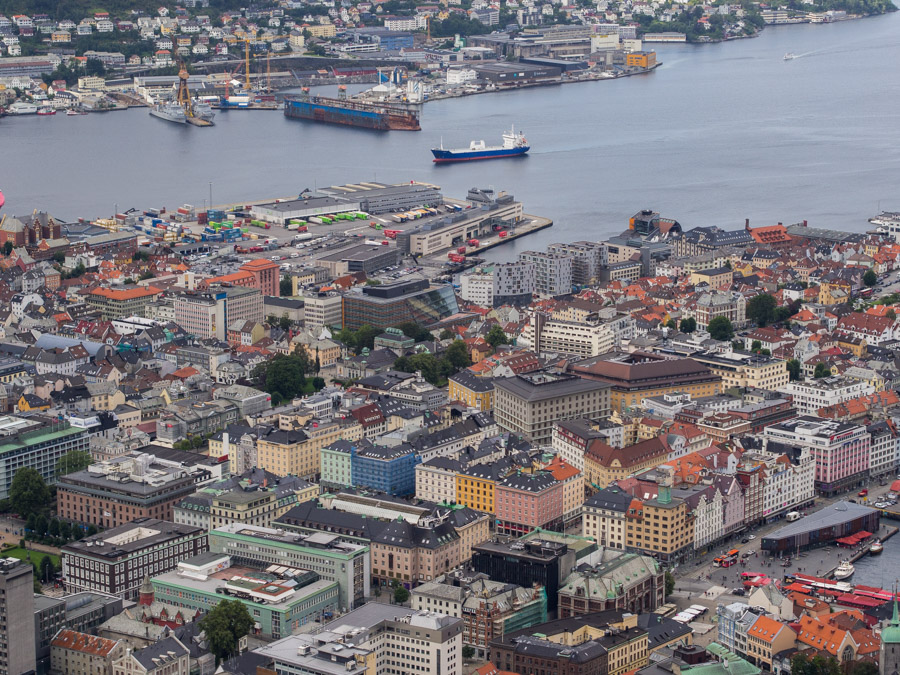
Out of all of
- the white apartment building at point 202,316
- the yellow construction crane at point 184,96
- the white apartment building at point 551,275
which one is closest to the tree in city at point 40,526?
the white apartment building at point 202,316

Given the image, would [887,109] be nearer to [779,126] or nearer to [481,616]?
[779,126]

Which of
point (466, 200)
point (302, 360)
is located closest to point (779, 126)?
point (466, 200)

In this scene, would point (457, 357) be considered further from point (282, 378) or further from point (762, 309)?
point (762, 309)

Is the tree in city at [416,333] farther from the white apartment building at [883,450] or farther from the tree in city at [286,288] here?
the white apartment building at [883,450]

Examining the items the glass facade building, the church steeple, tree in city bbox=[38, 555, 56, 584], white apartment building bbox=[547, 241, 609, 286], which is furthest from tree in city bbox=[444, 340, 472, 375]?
the church steeple

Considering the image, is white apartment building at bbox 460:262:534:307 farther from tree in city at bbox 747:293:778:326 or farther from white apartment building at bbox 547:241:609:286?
tree in city at bbox 747:293:778:326

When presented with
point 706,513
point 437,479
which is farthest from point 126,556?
point 706,513

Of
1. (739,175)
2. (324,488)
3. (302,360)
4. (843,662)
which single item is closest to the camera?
(843,662)
